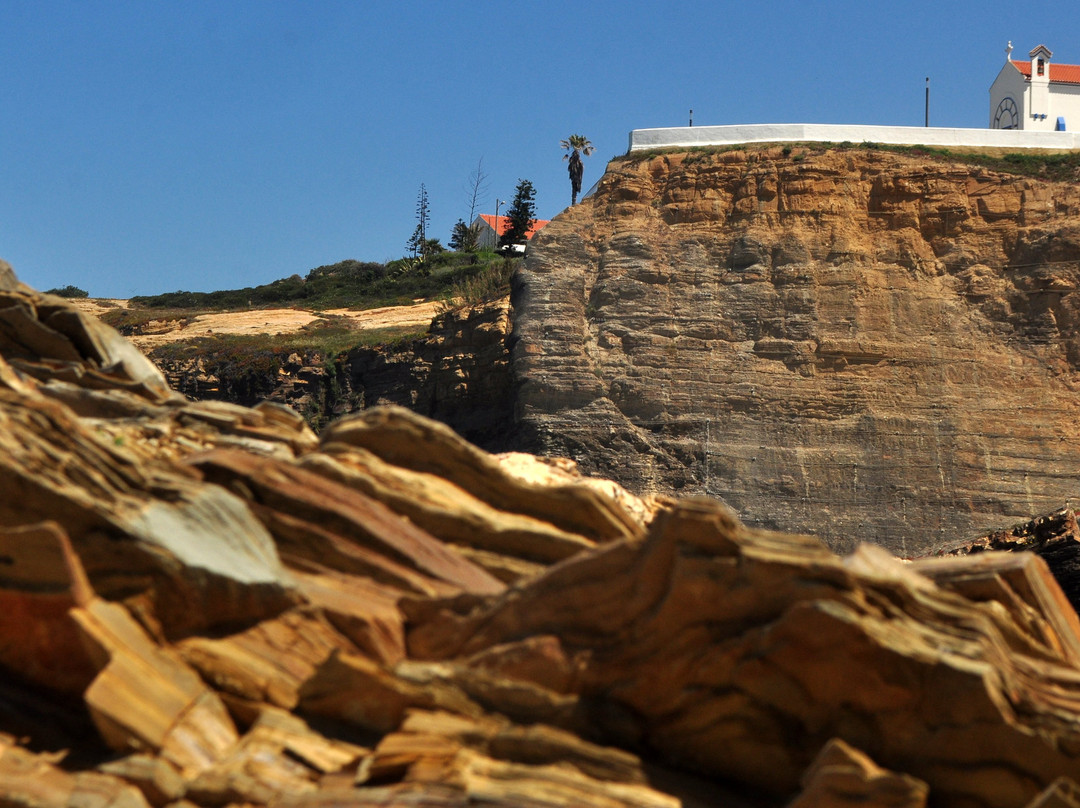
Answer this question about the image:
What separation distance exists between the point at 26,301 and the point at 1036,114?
4529 centimetres

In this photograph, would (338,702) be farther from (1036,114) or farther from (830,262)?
(1036,114)

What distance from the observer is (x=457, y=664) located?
6.46 metres

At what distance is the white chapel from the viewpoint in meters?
48.2

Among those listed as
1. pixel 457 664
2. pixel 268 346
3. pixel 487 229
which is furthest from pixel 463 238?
pixel 457 664

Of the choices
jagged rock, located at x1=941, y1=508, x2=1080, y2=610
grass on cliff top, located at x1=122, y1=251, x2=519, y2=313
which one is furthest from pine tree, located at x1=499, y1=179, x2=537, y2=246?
jagged rock, located at x1=941, y1=508, x2=1080, y2=610

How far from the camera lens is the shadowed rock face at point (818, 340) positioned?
2664 cm

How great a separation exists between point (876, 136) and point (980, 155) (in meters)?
2.44

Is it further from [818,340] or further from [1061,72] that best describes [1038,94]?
[818,340]

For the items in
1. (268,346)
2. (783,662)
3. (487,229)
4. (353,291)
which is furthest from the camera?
(487,229)

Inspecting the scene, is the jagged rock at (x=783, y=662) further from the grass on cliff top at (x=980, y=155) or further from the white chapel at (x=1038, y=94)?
the white chapel at (x=1038, y=94)

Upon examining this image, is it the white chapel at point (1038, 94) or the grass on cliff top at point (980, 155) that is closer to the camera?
the grass on cliff top at point (980, 155)

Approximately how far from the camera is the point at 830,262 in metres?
29.1

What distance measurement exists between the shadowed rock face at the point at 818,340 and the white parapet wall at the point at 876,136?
0.89 metres

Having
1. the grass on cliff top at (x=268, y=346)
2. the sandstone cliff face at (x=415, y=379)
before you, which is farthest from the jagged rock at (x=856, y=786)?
the grass on cliff top at (x=268, y=346)
